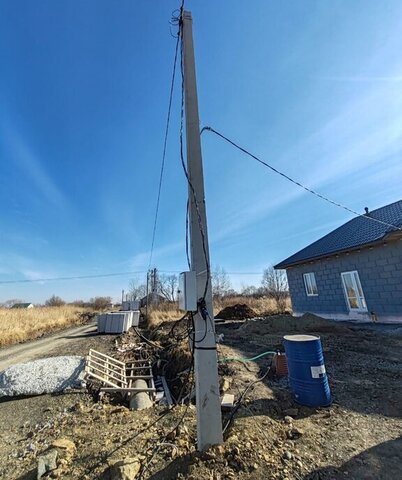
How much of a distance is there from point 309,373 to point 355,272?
981 centimetres

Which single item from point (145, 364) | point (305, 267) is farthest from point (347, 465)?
point (305, 267)

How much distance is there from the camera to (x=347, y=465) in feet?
7.80

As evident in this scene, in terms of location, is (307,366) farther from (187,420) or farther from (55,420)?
(55,420)

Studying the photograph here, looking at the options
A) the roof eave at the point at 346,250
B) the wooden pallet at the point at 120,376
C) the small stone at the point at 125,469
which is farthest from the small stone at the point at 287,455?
the roof eave at the point at 346,250

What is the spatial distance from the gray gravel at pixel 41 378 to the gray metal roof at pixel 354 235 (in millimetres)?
10971

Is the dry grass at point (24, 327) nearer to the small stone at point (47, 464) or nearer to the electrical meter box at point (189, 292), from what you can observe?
the small stone at point (47, 464)

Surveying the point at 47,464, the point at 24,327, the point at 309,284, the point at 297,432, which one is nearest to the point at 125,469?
the point at 47,464

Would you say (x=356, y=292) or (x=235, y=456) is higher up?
(x=356, y=292)

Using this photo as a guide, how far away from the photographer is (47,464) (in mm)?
2777

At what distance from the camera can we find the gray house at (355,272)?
10.1 meters

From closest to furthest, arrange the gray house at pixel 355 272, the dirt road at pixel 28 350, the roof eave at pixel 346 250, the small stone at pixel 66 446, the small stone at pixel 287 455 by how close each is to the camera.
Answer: the small stone at pixel 287 455, the small stone at pixel 66 446, the roof eave at pixel 346 250, the gray house at pixel 355 272, the dirt road at pixel 28 350

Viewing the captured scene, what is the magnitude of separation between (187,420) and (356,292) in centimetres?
1112

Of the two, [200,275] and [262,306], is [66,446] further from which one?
[262,306]

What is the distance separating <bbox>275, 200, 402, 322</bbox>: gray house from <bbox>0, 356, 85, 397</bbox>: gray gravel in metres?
9.53
